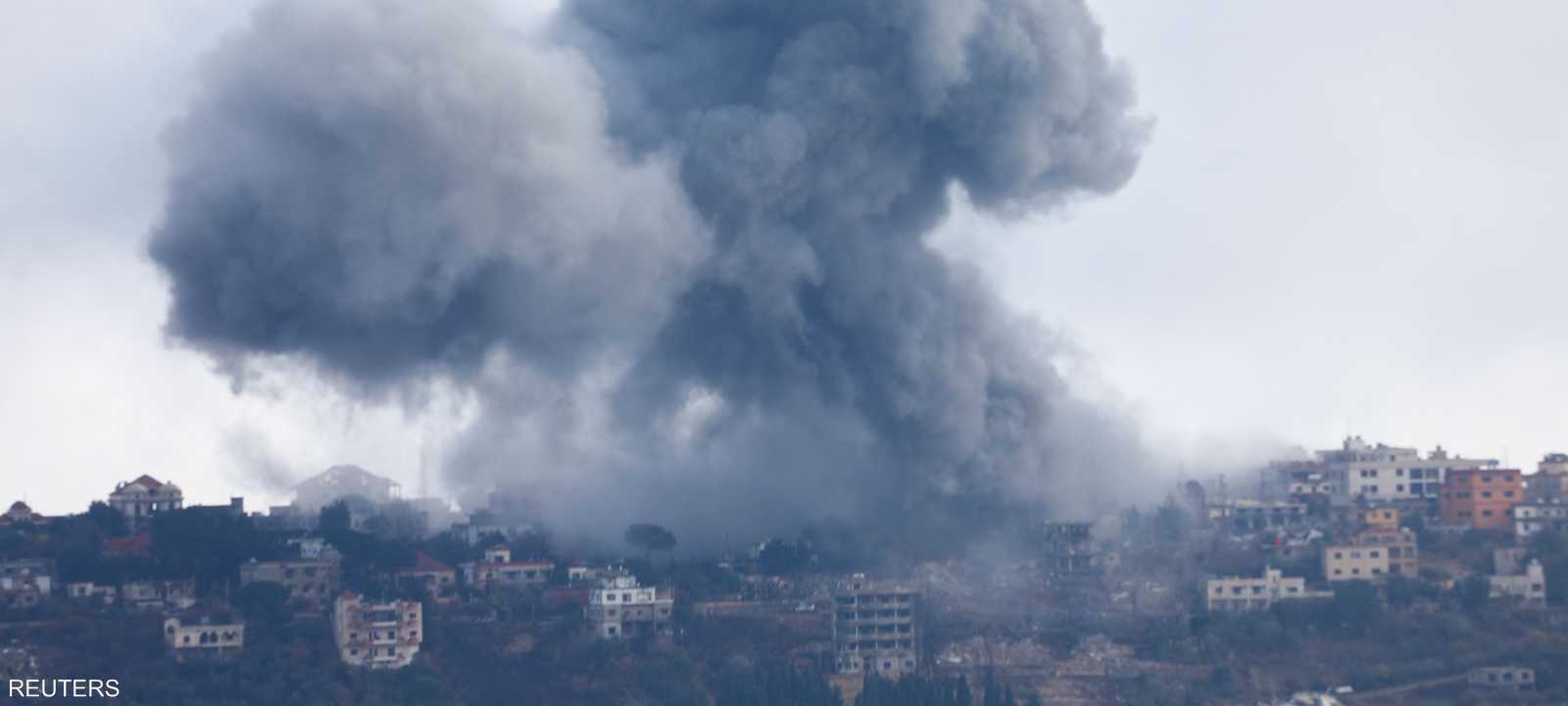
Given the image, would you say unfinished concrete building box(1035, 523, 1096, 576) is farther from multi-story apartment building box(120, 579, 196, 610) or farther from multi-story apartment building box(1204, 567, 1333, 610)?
multi-story apartment building box(120, 579, 196, 610)

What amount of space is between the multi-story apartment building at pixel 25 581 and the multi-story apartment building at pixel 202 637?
280 cm

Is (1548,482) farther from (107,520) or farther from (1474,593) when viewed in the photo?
(107,520)

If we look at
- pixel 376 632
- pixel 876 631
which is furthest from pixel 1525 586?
pixel 376 632

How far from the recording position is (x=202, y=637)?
194 feet

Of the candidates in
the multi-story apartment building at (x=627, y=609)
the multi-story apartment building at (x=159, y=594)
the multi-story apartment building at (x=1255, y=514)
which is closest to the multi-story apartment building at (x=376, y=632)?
the multi-story apartment building at (x=159, y=594)

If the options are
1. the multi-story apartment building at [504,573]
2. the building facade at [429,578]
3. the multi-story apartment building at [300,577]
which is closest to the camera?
the multi-story apartment building at [300,577]

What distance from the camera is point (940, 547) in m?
66.1

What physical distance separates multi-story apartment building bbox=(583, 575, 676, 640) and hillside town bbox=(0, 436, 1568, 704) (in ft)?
0.17

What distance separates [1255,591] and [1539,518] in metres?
6.28

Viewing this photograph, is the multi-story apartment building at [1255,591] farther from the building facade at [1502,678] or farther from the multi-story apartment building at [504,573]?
the multi-story apartment building at [504,573]

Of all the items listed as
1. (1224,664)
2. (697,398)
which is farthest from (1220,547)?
(697,398)

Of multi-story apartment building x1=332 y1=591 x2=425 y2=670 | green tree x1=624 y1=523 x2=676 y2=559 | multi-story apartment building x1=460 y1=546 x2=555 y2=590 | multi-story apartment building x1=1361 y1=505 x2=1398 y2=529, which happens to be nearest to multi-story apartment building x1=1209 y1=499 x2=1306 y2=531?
multi-story apartment building x1=1361 y1=505 x2=1398 y2=529

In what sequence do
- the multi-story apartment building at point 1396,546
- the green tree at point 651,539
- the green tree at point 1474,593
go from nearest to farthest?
the green tree at point 1474,593 → the multi-story apartment building at point 1396,546 → the green tree at point 651,539

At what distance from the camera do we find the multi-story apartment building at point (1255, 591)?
62281 mm
